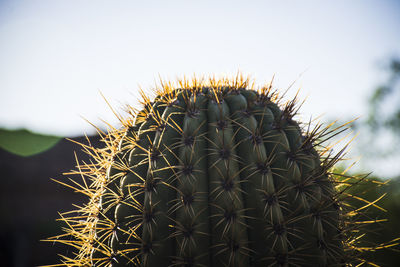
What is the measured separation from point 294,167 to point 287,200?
201mm

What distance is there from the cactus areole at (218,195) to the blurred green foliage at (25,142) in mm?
7259

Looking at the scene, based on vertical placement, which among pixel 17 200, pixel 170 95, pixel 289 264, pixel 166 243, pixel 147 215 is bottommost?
pixel 289 264

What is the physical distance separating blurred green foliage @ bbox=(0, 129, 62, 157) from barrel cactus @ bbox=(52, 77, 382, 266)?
7248 mm

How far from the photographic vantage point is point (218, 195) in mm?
1428

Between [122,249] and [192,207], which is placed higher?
[192,207]

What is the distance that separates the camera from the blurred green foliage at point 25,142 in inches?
306

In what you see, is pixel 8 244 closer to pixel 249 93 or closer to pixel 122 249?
pixel 122 249

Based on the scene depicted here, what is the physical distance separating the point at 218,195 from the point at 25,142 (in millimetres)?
9045

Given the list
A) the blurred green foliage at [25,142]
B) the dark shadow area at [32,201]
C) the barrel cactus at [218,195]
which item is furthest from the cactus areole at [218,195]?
the blurred green foliage at [25,142]

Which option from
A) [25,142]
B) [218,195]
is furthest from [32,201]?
[218,195]

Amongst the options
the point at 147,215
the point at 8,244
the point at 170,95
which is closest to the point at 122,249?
the point at 147,215

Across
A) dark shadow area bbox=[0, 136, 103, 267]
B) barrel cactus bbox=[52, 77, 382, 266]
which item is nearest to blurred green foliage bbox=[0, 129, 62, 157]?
dark shadow area bbox=[0, 136, 103, 267]

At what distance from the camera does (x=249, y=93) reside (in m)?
1.95

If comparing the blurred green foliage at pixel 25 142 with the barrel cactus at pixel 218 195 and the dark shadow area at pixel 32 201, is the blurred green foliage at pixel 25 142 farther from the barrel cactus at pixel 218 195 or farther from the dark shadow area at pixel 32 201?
the barrel cactus at pixel 218 195
